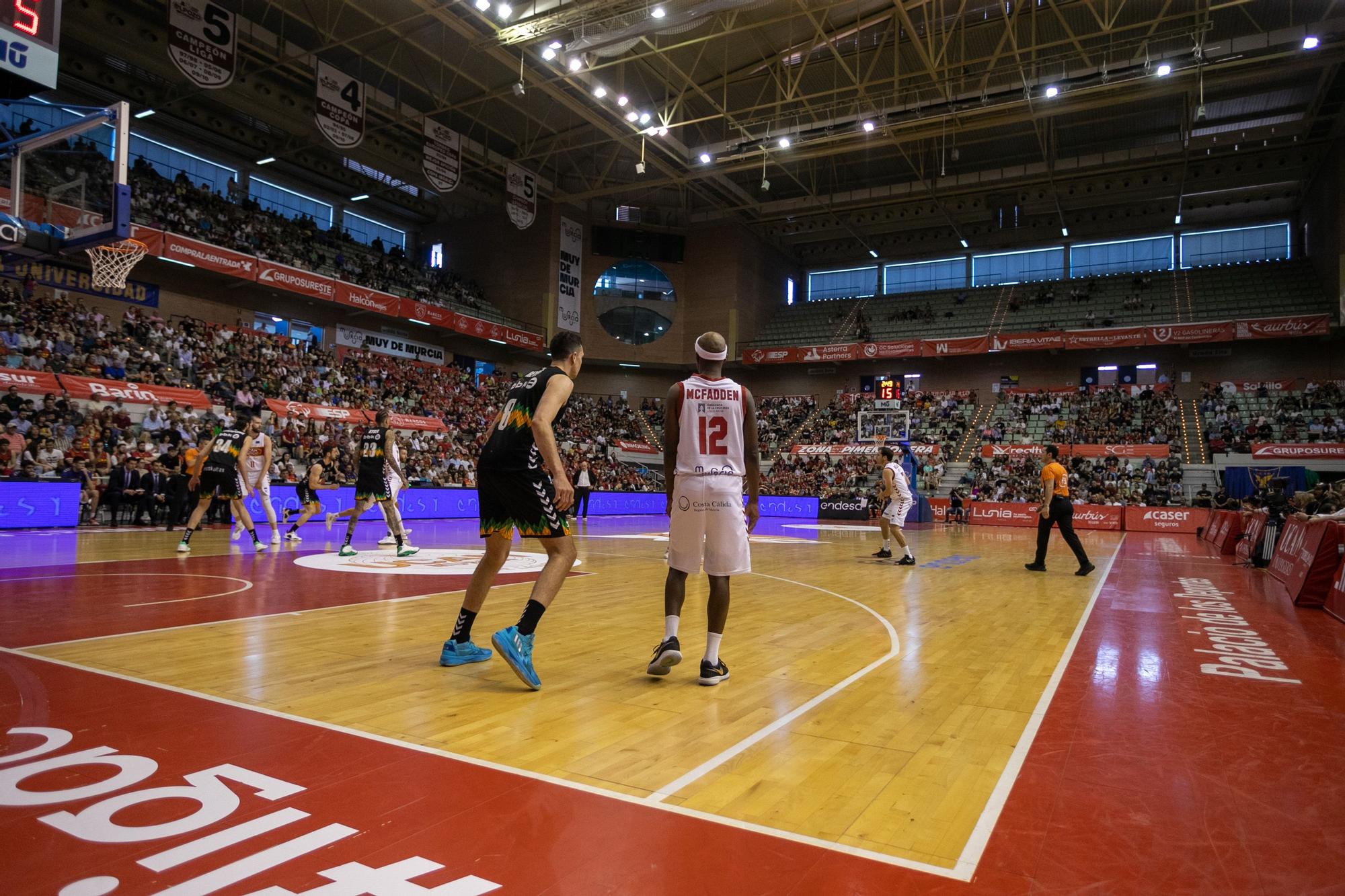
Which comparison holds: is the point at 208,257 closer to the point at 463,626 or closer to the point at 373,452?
the point at 373,452

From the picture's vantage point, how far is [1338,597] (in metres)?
7.20

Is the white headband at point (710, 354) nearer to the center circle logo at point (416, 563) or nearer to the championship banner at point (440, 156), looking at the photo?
the center circle logo at point (416, 563)

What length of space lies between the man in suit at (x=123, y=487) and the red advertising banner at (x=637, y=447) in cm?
2214

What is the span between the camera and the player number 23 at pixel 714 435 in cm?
438

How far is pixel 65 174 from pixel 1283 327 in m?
36.1

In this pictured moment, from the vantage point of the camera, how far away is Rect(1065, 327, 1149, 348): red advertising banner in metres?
31.7

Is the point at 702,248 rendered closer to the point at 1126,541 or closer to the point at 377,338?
the point at 377,338

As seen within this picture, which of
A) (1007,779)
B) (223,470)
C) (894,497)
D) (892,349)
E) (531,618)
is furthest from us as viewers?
(892,349)

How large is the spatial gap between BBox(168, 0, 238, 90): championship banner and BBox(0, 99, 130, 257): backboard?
7.88 meters

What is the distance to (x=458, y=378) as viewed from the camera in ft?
108

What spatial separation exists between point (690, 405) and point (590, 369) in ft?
117

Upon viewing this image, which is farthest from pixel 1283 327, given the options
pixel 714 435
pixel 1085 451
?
pixel 714 435

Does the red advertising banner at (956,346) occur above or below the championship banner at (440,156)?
below

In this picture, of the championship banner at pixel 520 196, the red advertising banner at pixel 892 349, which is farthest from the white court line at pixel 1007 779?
the red advertising banner at pixel 892 349
